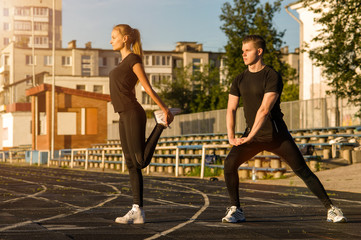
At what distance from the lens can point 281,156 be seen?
7.22 metres

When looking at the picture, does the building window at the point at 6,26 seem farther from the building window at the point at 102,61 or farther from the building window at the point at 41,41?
the building window at the point at 102,61

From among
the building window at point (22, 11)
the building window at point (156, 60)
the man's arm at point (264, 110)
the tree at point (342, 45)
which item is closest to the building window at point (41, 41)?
the building window at point (22, 11)

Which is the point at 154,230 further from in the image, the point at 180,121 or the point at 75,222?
the point at 180,121

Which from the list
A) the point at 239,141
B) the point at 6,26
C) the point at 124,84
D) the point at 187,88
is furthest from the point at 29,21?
the point at 239,141

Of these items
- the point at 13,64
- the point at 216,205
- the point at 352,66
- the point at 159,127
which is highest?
the point at 13,64

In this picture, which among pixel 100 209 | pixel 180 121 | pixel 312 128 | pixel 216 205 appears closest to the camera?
pixel 100 209

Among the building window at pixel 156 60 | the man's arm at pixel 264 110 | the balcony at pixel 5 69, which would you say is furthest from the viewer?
the balcony at pixel 5 69

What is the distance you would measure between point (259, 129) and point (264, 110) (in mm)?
202

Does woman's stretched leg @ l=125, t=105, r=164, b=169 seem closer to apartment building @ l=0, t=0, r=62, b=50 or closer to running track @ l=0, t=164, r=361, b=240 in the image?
running track @ l=0, t=164, r=361, b=240

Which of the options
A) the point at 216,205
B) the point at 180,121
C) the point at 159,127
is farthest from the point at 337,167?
the point at 180,121

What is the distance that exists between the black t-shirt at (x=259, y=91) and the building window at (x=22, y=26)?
14867 centimetres

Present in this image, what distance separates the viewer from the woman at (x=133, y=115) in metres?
7.23

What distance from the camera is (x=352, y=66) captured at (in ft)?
83.7

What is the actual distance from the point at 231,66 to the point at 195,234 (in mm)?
41334
